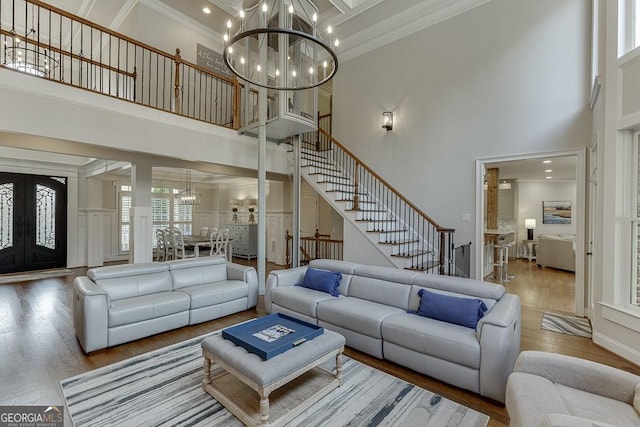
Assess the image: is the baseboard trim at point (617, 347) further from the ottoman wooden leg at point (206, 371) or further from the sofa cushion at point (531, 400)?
the ottoman wooden leg at point (206, 371)

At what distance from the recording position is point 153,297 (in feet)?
12.3

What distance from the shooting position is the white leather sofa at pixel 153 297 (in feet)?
10.5

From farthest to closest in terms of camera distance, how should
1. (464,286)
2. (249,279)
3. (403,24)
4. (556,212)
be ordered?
1. (556,212)
2. (403,24)
3. (249,279)
4. (464,286)

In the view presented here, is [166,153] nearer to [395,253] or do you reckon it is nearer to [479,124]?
[395,253]

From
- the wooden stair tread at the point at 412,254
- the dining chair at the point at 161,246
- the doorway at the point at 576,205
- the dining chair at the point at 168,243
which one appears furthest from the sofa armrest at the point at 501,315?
the dining chair at the point at 161,246

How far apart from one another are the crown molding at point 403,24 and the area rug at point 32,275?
855cm

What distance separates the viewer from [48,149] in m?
4.39

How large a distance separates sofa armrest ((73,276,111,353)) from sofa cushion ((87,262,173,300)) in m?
0.31

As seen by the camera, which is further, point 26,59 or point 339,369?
point 26,59

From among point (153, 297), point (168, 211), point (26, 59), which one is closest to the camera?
point (153, 297)

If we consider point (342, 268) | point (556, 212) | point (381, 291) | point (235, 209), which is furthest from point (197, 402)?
point (556, 212)

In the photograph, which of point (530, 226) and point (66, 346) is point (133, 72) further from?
point (530, 226)

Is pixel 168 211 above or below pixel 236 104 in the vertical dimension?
below

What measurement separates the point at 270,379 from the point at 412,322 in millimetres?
1461
